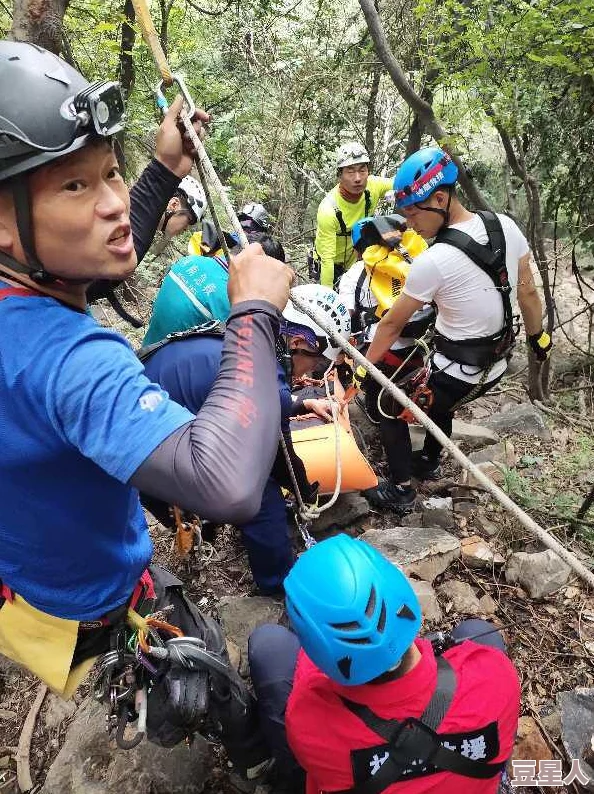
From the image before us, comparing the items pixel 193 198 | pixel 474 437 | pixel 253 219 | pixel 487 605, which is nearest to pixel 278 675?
pixel 487 605

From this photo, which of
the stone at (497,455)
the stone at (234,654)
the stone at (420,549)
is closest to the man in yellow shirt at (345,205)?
the stone at (497,455)

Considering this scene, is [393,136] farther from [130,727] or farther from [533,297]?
[130,727]

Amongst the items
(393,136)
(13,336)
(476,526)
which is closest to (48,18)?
(13,336)

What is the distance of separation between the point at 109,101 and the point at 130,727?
222 cm

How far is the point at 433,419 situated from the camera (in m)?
4.45

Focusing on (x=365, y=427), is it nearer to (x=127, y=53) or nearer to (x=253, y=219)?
(x=253, y=219)

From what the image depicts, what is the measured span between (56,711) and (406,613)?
88.9 inches

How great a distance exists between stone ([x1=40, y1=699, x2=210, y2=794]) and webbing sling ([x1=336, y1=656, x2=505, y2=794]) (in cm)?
111

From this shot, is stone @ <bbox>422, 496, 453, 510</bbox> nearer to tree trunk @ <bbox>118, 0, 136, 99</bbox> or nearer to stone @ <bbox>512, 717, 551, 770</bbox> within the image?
stone @ <bbox>512, 717, 551, 770</bbox>

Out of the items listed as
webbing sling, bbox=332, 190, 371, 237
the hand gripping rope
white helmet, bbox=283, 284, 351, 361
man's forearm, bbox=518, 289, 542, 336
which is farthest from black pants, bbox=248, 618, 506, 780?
webbing sling, bbox=332, 190, 371, 237

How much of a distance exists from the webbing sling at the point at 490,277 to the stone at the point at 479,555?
137 centimetres

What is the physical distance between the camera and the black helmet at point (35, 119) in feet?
3.78

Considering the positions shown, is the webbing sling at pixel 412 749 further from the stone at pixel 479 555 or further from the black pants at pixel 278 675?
the stone at pixel 479 555

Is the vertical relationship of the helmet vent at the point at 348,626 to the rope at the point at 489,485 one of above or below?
below
